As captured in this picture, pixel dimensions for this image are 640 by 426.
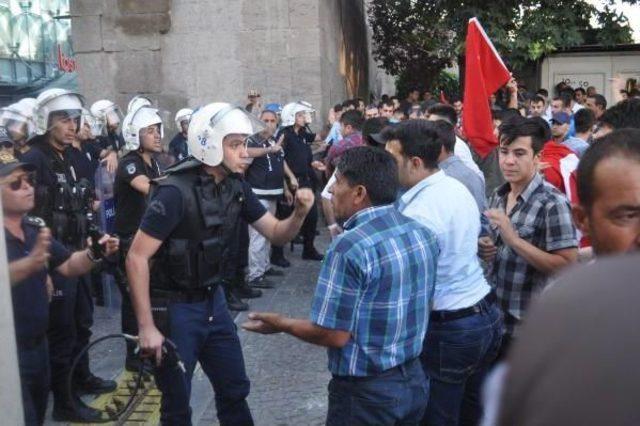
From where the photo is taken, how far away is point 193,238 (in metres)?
3.72

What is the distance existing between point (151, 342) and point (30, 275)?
0.63m

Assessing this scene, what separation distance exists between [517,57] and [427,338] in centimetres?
1216

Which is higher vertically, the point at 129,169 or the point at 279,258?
the point at 129,169

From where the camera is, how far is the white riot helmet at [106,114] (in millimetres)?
9530

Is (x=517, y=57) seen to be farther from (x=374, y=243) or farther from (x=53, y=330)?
(x=374, y=243)

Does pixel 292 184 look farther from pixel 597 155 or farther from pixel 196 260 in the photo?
pixel 597 155

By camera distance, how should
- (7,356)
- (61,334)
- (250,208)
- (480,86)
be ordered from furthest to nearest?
(480,86)
(61,334)
(250,208)
(7,356)

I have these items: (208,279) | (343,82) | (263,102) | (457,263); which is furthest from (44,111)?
(343,82)

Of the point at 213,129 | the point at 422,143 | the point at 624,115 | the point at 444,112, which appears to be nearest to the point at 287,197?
the point at 444,112

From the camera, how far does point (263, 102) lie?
1162cm

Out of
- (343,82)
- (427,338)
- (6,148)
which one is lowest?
(427,338)

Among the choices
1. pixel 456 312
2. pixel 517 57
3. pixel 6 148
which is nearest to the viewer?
pixel 456 312

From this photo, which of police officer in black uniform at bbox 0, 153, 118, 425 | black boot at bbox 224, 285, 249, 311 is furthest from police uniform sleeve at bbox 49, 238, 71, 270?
black boot at bbox 224, 285, 249, 311

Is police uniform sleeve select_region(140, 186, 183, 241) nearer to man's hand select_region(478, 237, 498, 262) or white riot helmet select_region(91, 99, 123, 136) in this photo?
man's hand select_region(478, 237, 498, 262)
